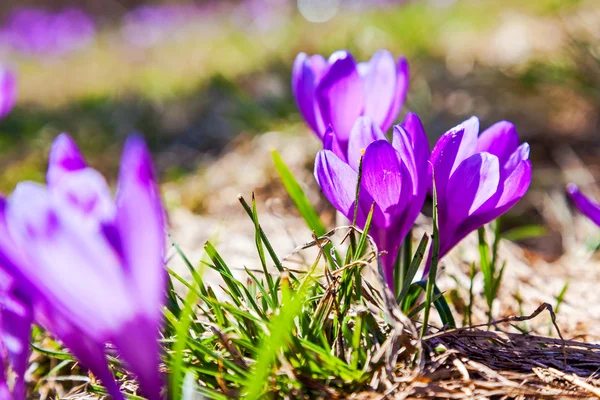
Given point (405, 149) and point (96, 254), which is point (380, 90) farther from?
point (96, 254)

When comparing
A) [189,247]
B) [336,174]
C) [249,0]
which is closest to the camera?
[336,174]

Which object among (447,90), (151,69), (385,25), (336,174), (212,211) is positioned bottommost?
(336,174)

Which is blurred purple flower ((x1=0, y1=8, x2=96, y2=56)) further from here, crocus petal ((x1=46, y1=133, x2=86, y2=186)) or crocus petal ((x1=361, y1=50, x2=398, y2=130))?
crocus petal ((x1=46, y1=133, x2=86, y2=186))

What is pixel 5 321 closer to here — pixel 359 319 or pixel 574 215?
pixel 359 319

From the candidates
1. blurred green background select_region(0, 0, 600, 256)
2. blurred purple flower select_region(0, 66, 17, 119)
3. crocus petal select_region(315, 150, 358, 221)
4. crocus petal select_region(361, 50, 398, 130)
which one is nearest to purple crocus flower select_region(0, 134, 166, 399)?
crocus petal select_region(315, 150, 358, 221)

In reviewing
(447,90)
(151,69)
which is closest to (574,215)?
(447,90)
